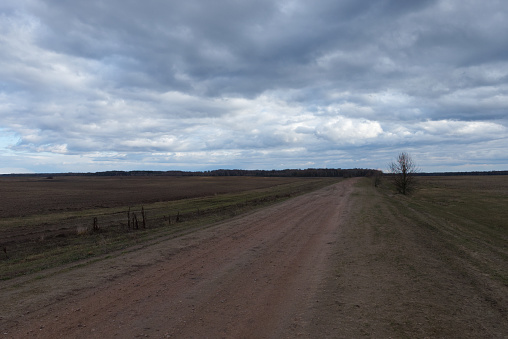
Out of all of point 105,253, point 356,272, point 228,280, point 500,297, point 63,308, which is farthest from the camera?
point 105,253

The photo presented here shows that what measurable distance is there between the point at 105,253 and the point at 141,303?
19.0 ft

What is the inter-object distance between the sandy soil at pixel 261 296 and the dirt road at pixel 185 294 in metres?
0.02

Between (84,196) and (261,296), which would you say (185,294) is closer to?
(261,296)

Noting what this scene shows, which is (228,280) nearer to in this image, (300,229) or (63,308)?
(63,308)

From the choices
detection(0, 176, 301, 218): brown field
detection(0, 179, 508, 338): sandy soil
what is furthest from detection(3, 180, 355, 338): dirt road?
detection(0, 176, 301, 218): brown field

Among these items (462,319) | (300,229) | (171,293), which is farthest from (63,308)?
(300,229)

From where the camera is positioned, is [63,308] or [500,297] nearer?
[63,308]

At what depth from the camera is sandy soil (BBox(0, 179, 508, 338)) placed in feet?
17.5

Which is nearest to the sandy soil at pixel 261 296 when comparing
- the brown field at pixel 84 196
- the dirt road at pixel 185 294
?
the dirt road at pixel 185 294

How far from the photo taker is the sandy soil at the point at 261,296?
5332mm

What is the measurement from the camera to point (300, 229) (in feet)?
50.7

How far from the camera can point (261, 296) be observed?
680 cm

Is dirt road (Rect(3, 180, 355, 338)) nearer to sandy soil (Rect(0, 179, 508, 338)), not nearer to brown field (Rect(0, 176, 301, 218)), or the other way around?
sandy soil (Rect(0, 179, 508, 338))

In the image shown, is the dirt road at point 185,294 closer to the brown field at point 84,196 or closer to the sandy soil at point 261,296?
the sandy soil at point 261,296
